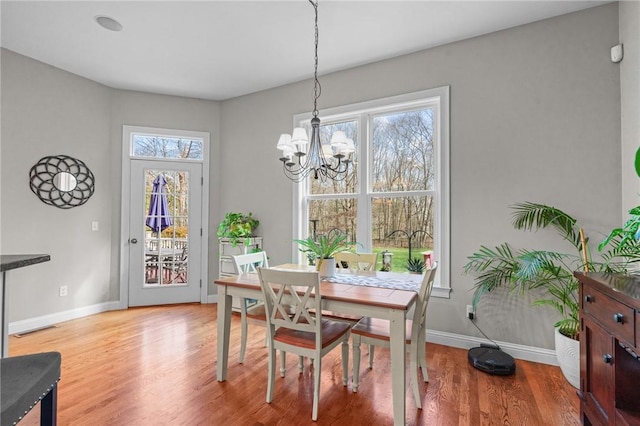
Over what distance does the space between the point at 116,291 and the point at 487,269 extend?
455cm

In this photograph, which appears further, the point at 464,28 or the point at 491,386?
the point at 464,28

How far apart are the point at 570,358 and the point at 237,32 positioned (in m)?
3.81

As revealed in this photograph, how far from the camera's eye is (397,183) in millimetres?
3430

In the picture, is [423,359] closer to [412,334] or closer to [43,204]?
[412,334]

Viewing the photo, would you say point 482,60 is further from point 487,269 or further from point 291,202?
point 291,202

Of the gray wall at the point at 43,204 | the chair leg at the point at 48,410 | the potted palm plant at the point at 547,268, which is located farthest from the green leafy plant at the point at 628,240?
the gray wall at the point at 43,204

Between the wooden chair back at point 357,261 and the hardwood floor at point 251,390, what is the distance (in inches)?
30.8

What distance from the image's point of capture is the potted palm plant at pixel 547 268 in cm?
230

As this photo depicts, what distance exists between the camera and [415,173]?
11.0 feet

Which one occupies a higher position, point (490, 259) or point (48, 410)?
point (490, 259)

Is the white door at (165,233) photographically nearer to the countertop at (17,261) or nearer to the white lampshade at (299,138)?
the white lampshade at (299,138)

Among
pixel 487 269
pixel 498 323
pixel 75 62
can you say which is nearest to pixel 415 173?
pixel 487 269

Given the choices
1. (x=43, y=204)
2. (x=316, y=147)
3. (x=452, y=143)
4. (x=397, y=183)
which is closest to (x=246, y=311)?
(x=316, y=147)

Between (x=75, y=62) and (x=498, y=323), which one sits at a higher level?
(x=75, y=62)
